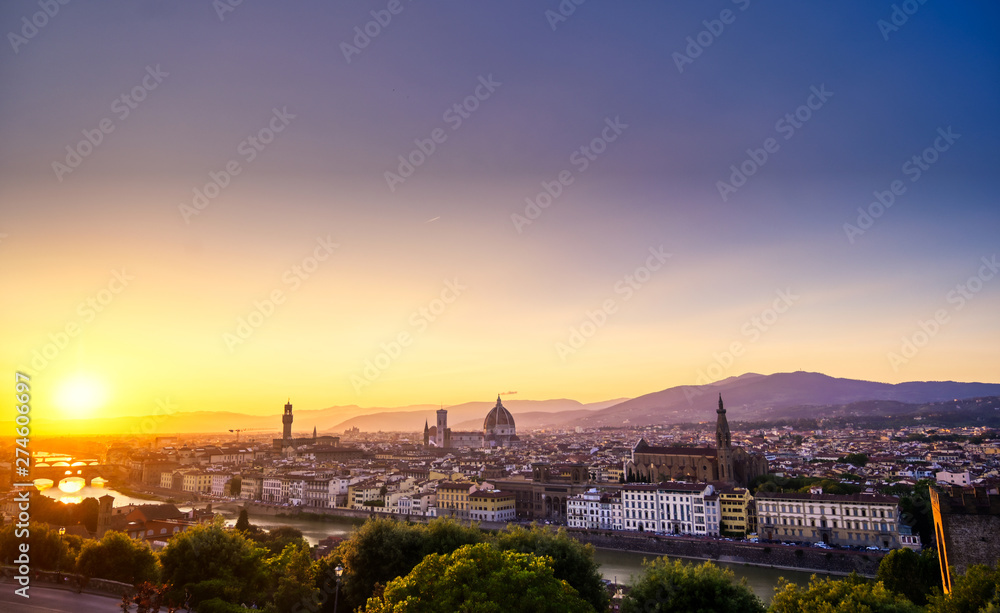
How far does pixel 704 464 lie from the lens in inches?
1997

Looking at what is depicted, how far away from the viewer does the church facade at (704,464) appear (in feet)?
160

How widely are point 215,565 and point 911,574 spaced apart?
755 inches

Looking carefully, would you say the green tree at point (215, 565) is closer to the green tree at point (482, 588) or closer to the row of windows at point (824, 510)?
the green tree at point (482, 588)

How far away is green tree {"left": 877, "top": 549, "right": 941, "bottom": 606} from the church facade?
2714cm

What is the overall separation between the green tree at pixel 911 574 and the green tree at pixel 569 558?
8.52 m

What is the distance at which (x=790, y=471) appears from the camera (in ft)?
178

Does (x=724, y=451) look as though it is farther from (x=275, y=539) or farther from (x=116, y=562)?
(x=116, y=562)

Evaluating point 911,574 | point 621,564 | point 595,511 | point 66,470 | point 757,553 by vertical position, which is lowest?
point 621,564

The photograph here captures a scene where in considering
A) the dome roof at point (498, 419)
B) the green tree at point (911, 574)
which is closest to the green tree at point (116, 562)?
the green tree at point (911, 574)

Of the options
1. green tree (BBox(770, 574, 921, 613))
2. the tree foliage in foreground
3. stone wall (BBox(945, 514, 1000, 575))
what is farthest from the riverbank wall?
the tree foliage in foreground

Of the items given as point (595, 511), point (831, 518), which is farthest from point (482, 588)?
point (595, 511)

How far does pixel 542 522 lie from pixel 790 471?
23529 mm

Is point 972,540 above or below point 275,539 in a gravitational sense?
above

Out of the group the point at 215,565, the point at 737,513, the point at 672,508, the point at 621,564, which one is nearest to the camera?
the point at 215,565
